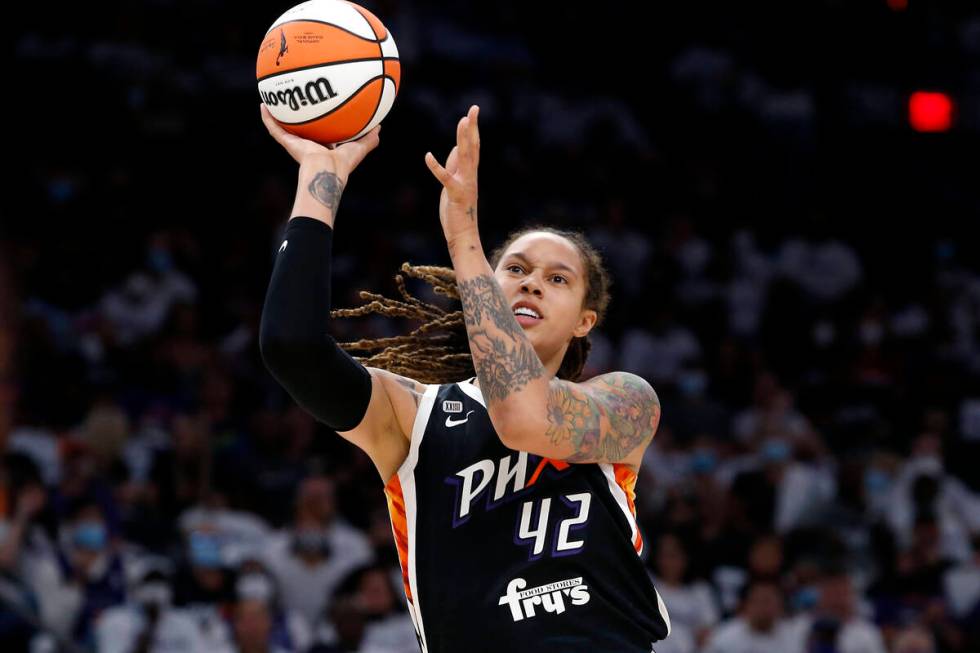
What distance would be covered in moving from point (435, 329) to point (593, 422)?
2.23 ft

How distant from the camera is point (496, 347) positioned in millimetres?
3246

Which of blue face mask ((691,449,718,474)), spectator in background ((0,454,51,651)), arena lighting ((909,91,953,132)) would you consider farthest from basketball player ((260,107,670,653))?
arena lighting ((909,91,953,132))

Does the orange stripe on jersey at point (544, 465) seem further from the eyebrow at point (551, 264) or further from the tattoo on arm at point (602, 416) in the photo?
the eyebrow at point (551, 264)

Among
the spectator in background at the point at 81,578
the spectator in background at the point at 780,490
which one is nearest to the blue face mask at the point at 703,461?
the spectator in background at the point at 780,490

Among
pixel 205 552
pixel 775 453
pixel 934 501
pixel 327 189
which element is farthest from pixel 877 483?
pixel 327 189

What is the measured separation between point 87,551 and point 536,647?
552 centimetres

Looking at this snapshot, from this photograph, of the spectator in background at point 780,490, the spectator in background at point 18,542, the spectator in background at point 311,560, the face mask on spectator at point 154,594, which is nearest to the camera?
the spectator in background at point 18,542

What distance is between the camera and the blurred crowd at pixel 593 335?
335 inches

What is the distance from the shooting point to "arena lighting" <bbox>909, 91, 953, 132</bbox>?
512 inches

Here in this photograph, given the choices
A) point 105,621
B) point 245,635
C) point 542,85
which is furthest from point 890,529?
point 542,85

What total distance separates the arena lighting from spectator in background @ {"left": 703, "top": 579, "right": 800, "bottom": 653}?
6103 mm

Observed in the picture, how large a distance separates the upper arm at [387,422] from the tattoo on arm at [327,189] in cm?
43

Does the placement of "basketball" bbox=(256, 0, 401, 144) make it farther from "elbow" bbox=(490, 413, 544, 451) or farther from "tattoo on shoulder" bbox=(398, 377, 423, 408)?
"elbow" bbox=(490, 413, 544, 451)

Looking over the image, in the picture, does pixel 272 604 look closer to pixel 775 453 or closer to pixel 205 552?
pixel 205 552
